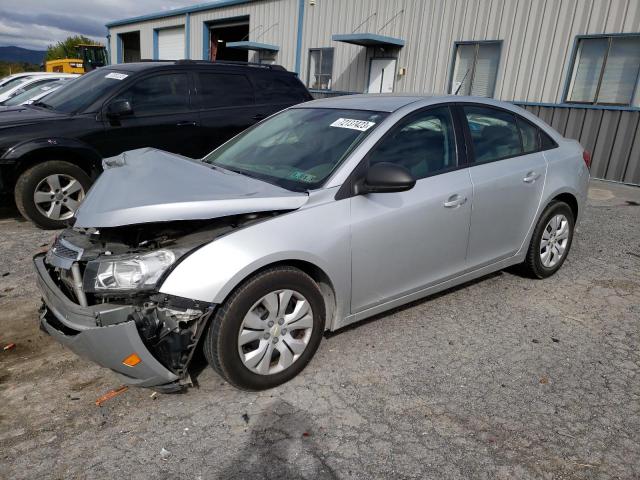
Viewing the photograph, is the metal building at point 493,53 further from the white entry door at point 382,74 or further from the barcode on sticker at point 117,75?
the barcode on sticker at point 117,75

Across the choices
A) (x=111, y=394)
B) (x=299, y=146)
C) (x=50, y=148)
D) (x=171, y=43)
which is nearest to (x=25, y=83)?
(x=50, y=148)

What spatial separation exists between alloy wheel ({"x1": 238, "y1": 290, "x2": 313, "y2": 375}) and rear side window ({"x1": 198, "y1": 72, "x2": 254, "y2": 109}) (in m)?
4.50

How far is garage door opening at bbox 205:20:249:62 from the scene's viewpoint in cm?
2105

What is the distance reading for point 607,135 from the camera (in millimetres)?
10164

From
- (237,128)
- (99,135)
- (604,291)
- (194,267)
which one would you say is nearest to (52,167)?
(99,135)

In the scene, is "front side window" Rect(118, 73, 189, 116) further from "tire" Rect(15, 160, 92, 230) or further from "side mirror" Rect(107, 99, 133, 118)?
"tire" Rect(15, 160, 92, 230)

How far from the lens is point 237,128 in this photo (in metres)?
6.74

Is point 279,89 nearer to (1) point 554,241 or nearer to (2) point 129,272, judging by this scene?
(1) point 554,241

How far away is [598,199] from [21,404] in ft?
29.4

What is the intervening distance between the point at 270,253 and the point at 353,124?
4.11 feet

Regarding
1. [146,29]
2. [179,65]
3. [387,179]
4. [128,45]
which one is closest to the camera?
[387,179]

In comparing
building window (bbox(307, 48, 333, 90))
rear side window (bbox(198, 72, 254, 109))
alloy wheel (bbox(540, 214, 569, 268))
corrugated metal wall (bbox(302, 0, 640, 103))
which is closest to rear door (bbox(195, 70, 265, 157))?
rear side window (bbox(198, 72, 254, 109))

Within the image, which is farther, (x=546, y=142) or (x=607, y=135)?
(x=607, y=135)

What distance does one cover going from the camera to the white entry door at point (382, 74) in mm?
13922
